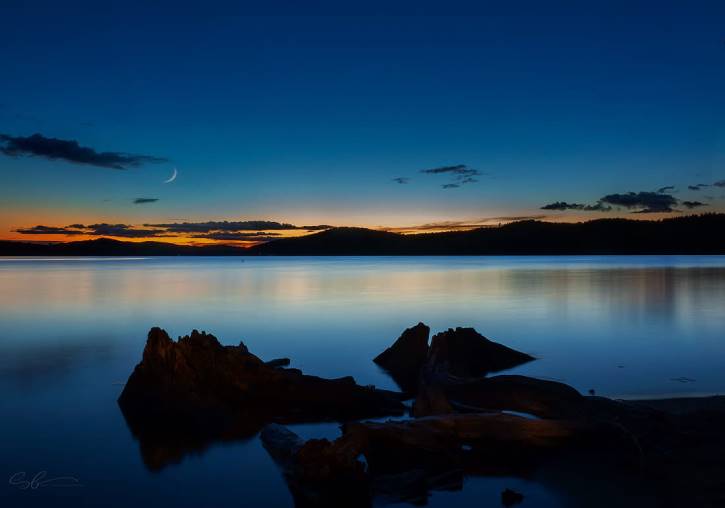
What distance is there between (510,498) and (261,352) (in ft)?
46.5

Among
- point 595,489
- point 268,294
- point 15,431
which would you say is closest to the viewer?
point 595,489

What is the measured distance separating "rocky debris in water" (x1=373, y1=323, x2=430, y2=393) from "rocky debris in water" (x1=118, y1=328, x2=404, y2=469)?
10.4 feet

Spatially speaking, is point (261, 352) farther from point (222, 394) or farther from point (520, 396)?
point (520, 396)

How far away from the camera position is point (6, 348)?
1988 centimetres

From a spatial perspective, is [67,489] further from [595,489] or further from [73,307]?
[73,307]

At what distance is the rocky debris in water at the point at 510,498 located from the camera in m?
6.78

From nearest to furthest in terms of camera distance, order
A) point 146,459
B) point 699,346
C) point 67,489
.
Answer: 1. point 67,489
2. point 146,459
3. point 699,346

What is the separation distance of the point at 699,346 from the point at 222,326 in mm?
20086

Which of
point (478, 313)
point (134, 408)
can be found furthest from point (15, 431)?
point (478, 313)

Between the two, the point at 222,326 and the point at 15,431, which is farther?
the point at 222,326

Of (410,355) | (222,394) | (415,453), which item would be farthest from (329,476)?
(410,355)

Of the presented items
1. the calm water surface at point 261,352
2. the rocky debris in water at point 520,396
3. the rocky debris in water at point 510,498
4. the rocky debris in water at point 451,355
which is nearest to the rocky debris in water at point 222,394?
the calm water surface at point 261,352

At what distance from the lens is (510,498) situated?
6.83 metres

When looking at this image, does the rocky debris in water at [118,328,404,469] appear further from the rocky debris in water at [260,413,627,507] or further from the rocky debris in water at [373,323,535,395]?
the rocky debris in water at [373,323,535,395]
